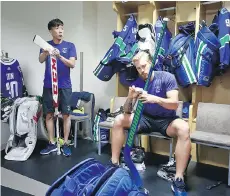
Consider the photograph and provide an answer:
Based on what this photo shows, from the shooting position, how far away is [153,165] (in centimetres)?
277

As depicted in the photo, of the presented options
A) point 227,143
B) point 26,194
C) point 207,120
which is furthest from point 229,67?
point 26,194

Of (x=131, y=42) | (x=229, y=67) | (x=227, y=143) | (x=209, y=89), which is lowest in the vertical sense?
(x=227, y=143)

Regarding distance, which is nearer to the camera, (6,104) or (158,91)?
(158,91)

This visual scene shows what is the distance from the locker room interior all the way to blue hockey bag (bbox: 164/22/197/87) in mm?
118

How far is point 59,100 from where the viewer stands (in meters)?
3.11

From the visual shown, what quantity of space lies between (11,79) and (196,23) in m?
2.29

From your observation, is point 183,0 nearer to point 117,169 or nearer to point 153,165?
point 153,165

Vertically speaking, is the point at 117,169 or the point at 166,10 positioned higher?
the point at 166,10

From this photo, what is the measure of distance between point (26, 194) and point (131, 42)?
1.83 meters

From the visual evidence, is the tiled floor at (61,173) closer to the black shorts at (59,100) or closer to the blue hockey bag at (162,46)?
the black shorts at (59,100)

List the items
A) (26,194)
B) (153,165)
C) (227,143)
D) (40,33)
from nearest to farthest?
(26,194), (227,143), (153,165), (40,33)

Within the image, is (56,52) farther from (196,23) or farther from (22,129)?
(196,23)

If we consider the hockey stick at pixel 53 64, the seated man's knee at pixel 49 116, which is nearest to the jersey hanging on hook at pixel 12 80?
the seated man's knee at pixel 49 116

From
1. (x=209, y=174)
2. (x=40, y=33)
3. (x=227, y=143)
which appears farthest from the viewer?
(x=40, y=33)
